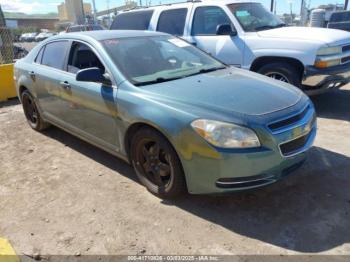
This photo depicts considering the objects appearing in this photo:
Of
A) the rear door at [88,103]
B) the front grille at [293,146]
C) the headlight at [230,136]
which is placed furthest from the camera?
the rear door at [88,103]

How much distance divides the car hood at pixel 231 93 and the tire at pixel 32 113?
2.87 metres

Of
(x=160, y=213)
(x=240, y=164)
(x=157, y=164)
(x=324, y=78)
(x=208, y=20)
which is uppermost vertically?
(x=208, y=20)

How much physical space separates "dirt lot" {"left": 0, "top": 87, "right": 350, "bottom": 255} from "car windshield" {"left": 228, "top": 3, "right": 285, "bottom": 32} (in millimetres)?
2865

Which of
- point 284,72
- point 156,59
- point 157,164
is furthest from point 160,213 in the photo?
point 284,72

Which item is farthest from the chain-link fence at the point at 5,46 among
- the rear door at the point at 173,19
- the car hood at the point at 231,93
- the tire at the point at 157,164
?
the car hood at the point at 231,93

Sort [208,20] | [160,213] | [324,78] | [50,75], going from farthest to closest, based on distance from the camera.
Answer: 1. [208,20]
2. [324,78]
3. [50,75]
4. [160,213]

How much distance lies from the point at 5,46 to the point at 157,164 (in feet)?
30.8

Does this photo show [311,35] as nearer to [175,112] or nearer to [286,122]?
[286,122]

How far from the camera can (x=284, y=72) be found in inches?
237

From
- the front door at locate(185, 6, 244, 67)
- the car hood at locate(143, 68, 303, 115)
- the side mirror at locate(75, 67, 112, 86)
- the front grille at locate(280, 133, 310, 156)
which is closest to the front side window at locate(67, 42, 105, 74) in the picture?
the side mirror at locate(75, 67, 112, 86)

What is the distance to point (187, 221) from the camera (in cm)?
329

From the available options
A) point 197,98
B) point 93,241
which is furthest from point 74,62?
point 93,241

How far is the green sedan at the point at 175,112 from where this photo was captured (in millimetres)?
3020

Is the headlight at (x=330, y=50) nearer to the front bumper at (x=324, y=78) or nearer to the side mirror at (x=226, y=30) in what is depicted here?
the front bumper at (x=324, y=78)
